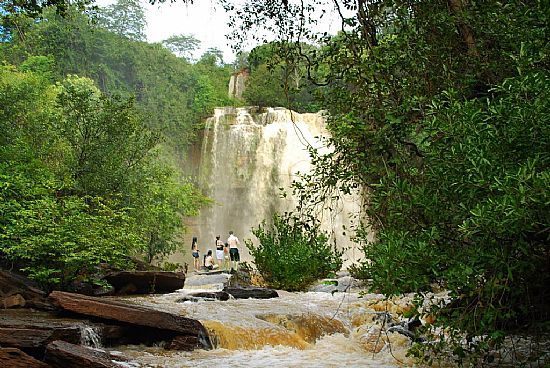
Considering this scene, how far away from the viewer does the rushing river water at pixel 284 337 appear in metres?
6.62

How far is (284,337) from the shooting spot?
7.91m

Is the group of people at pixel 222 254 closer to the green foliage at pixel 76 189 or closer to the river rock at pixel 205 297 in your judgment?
the green foliage at pixel 76 189

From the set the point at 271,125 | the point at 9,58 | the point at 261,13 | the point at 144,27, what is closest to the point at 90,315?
the point at 261,13

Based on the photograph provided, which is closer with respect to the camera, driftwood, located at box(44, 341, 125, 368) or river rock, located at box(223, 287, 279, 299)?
driftwood, located at box(44, 341, 125, 368)

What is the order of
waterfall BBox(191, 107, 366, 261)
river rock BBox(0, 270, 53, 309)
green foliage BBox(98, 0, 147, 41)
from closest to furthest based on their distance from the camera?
river rock BBox(0, 270, 53, 309) → waterfall BBox(191, 107, 366, 261) → green foliage BBox(98, 0, 147, 41)

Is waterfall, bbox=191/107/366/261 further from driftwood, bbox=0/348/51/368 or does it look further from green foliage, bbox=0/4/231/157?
driftwood, bbox=0/348/51/368

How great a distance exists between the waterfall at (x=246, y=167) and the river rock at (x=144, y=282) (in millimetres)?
15056

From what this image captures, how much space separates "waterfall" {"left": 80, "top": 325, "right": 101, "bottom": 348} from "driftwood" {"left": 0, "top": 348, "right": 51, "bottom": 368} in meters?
1.37

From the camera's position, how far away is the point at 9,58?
2769 cm

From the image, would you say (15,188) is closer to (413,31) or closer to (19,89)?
(19,89)

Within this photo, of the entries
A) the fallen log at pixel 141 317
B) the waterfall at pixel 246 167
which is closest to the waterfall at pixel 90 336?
the fallen log at pixel 141 317

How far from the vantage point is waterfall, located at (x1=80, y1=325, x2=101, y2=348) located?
6875mm

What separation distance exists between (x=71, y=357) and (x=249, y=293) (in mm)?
6436

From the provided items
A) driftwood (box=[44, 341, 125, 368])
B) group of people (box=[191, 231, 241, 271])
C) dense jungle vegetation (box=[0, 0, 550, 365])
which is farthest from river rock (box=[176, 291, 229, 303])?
group of people (box=[191, 231, 241, 271])
